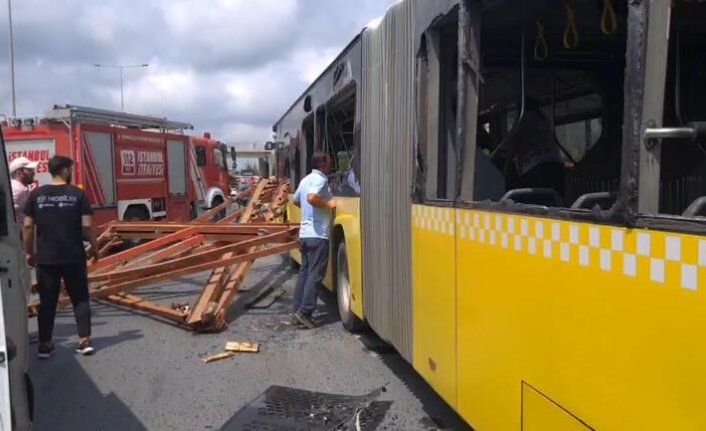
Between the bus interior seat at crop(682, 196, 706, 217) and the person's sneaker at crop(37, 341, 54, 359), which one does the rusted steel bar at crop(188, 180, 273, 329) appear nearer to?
the person's sneaker at crop(37, 341, 54, 359)

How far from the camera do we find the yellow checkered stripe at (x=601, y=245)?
183cm

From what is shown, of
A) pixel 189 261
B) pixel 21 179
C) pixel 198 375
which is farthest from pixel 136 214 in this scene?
pixel 198 375

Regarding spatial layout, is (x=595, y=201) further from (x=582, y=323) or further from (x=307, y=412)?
(x=307, y=412)

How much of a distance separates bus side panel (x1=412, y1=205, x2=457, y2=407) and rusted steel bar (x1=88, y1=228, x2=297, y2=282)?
3.62 m

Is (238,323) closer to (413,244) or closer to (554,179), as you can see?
(413,244)

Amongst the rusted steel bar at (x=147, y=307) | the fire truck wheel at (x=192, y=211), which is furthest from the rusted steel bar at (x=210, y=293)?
the fire truck wheel at (x=192, y=211)

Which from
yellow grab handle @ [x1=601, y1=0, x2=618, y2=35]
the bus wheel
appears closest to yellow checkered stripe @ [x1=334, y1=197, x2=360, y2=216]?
the bus wheel

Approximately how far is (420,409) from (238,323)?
3.19 metres

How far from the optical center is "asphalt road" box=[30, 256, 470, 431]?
15.3 feet

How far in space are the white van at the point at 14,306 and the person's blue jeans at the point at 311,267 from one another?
3.78m

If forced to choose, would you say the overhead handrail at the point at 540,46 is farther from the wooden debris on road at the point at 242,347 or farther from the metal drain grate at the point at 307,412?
the wooden debris on road at the point at 242,347

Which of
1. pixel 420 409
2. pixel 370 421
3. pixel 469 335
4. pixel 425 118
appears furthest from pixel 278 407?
pixel 425 118

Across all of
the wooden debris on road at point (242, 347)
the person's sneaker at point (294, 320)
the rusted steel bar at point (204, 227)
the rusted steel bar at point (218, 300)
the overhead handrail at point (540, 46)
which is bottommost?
the wooden debris on road at point (242, 347)

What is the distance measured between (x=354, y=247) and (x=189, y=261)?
2120mm
